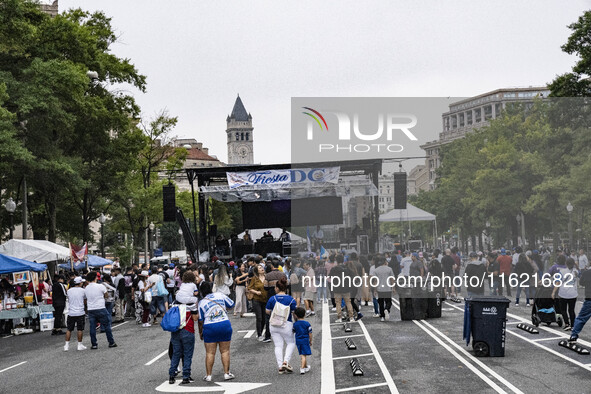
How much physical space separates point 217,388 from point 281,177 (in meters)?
22.8

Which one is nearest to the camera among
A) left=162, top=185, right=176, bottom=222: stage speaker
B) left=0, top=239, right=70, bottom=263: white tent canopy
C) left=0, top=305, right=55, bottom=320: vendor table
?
left=0, top=305, right=55, bottom=320: vendor table

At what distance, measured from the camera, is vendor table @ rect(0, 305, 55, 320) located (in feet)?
72.9

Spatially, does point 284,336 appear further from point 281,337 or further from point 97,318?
point 97,318

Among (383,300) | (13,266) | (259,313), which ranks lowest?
(383,300)

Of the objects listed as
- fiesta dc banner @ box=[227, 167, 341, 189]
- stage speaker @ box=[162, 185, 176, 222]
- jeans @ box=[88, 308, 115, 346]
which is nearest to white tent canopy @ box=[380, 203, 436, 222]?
jeans @ box=[88, 308, 115, 346]

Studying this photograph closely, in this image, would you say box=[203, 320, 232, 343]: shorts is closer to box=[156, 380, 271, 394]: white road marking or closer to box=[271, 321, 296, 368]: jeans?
box=[156, 380, 271, 394]: white road marking

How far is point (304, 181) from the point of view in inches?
1335

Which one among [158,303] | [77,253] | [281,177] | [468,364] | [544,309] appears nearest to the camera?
[468,364]

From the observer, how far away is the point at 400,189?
66.7ft

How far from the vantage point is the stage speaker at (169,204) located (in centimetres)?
3653

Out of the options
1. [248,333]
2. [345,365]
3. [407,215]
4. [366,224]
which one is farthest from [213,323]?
[366,224]

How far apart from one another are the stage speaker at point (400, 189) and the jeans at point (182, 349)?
9462mm

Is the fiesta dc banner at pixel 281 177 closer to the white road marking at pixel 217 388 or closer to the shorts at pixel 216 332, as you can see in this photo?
the shorts at pixel 216 332

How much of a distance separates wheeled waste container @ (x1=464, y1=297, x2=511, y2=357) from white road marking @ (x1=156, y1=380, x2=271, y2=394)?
435 centimetres
